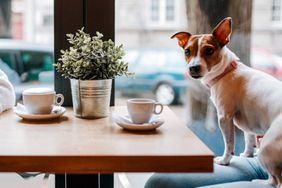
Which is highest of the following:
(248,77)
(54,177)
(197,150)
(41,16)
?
(41,16)

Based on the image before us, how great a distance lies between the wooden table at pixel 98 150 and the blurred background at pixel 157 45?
542 mm

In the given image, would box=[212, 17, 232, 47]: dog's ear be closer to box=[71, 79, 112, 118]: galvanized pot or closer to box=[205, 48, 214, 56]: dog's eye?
box=[205, 48, 214, 56]: dog's eye

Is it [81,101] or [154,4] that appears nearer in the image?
[81,101]

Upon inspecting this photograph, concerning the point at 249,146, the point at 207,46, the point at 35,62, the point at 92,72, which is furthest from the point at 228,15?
the point at 35,62

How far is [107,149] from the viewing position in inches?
45.3

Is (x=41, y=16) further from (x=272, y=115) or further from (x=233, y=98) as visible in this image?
(x=272, y=115)

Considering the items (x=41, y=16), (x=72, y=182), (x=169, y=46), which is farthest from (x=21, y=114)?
(x=169, y=46)

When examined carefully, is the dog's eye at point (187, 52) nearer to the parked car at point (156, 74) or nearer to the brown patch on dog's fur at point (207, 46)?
the brown patch on dog's fur at point (207, 46)

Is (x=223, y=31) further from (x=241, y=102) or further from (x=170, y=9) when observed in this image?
(x=170, y=9)

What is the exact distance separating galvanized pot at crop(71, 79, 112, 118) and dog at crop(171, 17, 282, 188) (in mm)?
331

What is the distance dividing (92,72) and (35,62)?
0.50m

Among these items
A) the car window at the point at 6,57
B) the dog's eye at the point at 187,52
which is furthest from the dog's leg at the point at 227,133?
the car window at the point at 6,57

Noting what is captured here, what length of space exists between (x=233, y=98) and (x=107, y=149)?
0.58 m

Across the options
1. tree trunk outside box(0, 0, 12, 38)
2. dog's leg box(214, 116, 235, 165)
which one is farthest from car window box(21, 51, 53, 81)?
dog's leg box(214, 116, 235, 165)
